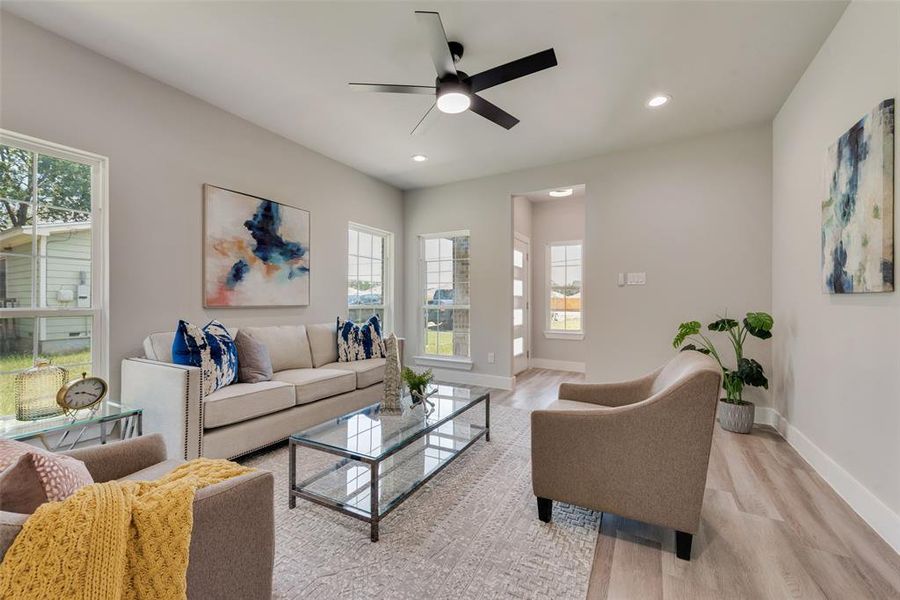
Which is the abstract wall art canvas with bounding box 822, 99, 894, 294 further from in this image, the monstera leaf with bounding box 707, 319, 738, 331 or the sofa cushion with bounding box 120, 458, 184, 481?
the sofa cushion with bounding box 120, 458, 184, 481

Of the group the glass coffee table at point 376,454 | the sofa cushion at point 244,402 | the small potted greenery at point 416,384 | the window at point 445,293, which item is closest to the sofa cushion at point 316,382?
the sofa cushion at point 244,402

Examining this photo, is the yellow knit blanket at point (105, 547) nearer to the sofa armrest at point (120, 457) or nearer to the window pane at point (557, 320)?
the sofa armrest at point (120, 457)

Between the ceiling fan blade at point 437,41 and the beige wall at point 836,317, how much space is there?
2.06 metres

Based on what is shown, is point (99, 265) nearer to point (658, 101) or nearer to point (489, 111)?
point (489, 111)

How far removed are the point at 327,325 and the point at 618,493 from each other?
3120 mm

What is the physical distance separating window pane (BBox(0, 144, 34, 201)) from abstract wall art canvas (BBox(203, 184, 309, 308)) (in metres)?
0.99

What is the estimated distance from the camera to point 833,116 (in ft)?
7.57

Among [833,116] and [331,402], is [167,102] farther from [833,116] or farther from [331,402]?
[833,116]

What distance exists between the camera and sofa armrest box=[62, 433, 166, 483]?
1.39 metres

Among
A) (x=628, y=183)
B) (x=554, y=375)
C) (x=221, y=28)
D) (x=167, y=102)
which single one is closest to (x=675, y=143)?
(x=628, y=183)

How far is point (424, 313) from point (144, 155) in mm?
3518

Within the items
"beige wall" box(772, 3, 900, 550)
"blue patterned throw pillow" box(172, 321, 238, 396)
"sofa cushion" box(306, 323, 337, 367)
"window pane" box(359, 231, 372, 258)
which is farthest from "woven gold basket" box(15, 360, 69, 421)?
"beige wall" box(772, 3, 900, 550)

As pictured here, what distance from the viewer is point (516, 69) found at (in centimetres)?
211

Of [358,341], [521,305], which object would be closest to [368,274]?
[358,341]
